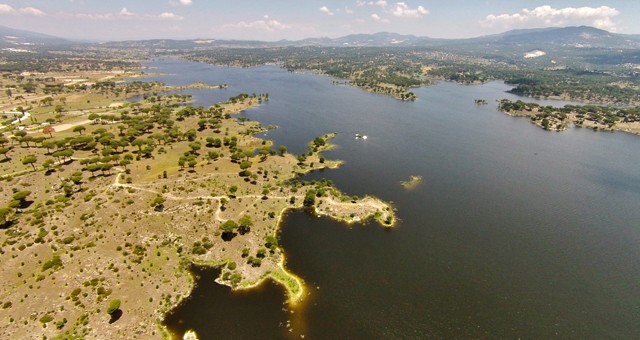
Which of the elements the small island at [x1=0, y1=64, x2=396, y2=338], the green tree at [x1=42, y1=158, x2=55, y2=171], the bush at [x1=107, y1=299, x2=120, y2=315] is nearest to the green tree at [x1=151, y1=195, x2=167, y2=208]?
the small island at [x1=0, y1=64, x2=396, y2=338]

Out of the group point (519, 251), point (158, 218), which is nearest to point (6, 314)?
point (158, 218)

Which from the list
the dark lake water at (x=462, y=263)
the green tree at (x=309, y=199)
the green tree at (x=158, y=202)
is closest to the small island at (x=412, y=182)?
the dark lake water at (x=462, y=263)

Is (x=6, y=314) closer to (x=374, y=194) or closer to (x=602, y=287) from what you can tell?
(x=374, y=194)

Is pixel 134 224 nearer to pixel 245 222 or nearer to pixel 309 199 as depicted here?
pixel 245 222

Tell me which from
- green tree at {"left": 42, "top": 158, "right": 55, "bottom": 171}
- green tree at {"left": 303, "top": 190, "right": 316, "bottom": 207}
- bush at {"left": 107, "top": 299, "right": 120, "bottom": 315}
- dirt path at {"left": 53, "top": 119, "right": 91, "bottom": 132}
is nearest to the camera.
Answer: bush at {"left": 107, "top": 299, "right": 120, "bottom": 315}

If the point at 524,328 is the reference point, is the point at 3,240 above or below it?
above

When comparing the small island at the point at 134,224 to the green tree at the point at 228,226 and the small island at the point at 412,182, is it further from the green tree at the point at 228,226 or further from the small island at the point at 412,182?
the small island at the point at 412,182

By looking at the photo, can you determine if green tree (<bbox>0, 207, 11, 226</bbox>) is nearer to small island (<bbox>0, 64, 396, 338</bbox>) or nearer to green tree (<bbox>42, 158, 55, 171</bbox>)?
small island (<bbox>0, 64, 396, 338</bbox>)

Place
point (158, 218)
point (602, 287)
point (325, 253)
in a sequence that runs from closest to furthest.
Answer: point (602, 287) → point (325, 253) → point (158, 218)

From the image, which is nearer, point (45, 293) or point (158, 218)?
point (45, 293)

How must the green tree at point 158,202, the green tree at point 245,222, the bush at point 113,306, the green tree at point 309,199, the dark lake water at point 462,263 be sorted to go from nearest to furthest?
the bush at point 113,306, the dark lake water at point 462,263, the green tree at point 245,222, the green tree at point 158,202, the green tree at point 309,199

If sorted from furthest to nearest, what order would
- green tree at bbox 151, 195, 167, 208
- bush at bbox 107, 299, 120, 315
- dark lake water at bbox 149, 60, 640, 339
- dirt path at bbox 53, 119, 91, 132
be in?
dirt path at bbox 53, 119, 91, 132 < green tree at bbox 151, 195, 167, 208 < dark lake water at bbox 149, 60, 640, 339 < bush at bbox 107, 299, 120, 315
